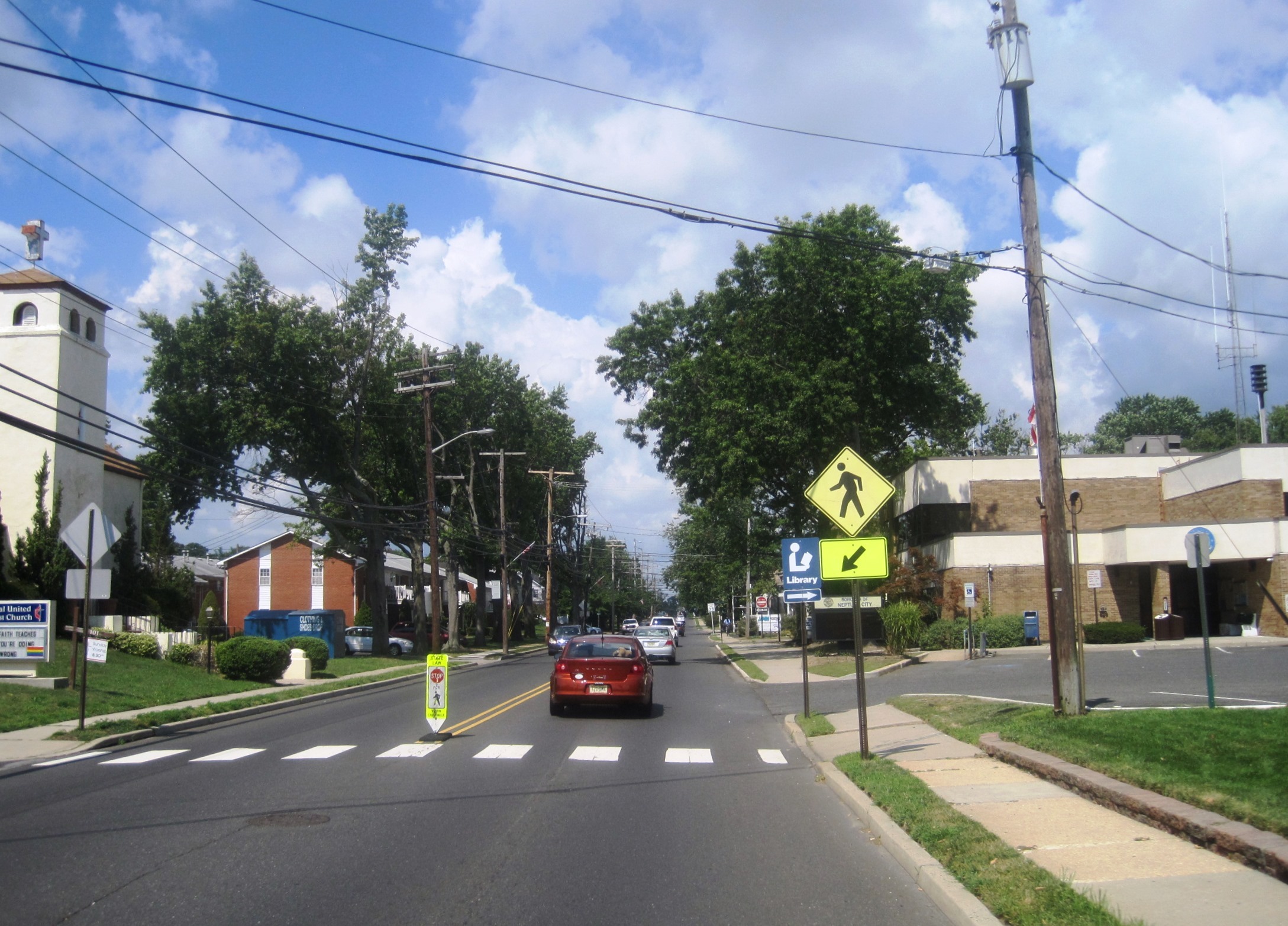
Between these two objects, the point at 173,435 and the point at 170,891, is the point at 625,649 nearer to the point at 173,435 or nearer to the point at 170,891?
the point at 170,891

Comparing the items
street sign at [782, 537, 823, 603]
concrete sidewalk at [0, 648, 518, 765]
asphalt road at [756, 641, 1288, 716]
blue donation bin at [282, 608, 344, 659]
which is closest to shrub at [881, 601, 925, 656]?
asphalt road at [756, 641, 1288, 716]

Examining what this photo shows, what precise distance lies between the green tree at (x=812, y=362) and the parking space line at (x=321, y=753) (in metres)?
24.6

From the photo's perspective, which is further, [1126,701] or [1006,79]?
[1126,701]

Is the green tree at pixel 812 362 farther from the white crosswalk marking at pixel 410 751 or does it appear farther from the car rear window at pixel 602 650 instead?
the white crosswalk marking at pixel 410 751

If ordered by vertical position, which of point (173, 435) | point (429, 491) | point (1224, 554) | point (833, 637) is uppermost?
point (173, 435)

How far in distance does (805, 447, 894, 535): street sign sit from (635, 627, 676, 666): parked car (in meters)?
Result: 28.0

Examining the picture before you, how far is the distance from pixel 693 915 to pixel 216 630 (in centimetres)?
2869

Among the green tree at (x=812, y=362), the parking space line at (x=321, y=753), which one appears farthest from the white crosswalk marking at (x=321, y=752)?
the green tree at (x=812, y=362)

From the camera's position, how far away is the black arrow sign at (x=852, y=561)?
12.6 m

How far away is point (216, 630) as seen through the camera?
3206 centimetres

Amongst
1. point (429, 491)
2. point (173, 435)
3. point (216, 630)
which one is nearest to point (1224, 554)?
point (429, 491)

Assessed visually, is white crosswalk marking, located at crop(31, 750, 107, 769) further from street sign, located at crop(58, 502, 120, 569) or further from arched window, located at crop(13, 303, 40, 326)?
arched window, located at crop(13, 303, 40, 326)

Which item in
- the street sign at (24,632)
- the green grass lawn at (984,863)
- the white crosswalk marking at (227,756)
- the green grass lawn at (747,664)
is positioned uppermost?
the street sign at (24,632)

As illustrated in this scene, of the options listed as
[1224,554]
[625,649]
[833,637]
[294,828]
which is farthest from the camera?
[833,637]
